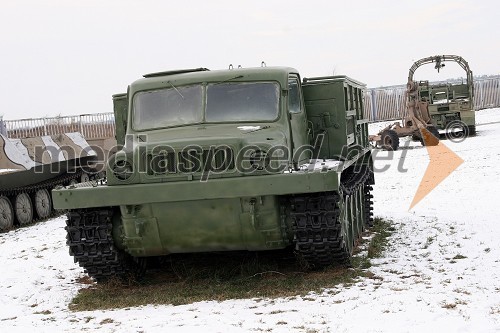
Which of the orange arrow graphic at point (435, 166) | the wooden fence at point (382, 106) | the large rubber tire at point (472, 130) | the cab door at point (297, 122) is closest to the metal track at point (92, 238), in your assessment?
the cab door at point (297, 122)

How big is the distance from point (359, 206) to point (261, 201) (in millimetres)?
3272

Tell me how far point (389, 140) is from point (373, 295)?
56.6 feet

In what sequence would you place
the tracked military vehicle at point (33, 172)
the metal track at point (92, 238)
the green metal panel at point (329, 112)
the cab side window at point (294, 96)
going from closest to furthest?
the metal track at point (92, 238) → the cab side window at point (294, 96) → the green metal panel at point (329, 112) → the tracked military vehicle at point (33, 172)

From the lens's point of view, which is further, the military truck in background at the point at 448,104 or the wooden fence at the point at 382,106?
the wooden fence at the point at 382,106

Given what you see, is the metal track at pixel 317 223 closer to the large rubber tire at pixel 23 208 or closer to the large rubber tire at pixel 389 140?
the large rubber tire at pixel 23 208

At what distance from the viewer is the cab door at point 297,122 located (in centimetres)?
775

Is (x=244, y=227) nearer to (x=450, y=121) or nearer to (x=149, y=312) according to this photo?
(x=149, y=312)

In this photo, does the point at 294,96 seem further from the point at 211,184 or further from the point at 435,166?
the point at 435,166

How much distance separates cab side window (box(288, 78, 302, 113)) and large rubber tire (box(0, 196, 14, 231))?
7.67 m

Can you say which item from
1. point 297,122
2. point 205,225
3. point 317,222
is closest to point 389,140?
point 297,122

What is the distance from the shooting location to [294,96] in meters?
8.22

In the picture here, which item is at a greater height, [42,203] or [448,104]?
[448,104]

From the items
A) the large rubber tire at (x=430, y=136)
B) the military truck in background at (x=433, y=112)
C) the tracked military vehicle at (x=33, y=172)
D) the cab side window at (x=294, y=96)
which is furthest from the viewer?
the military truck in background at (x=433, y=112)

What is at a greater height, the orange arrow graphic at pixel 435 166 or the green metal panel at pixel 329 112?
the green metal panel at pixel 329 112
